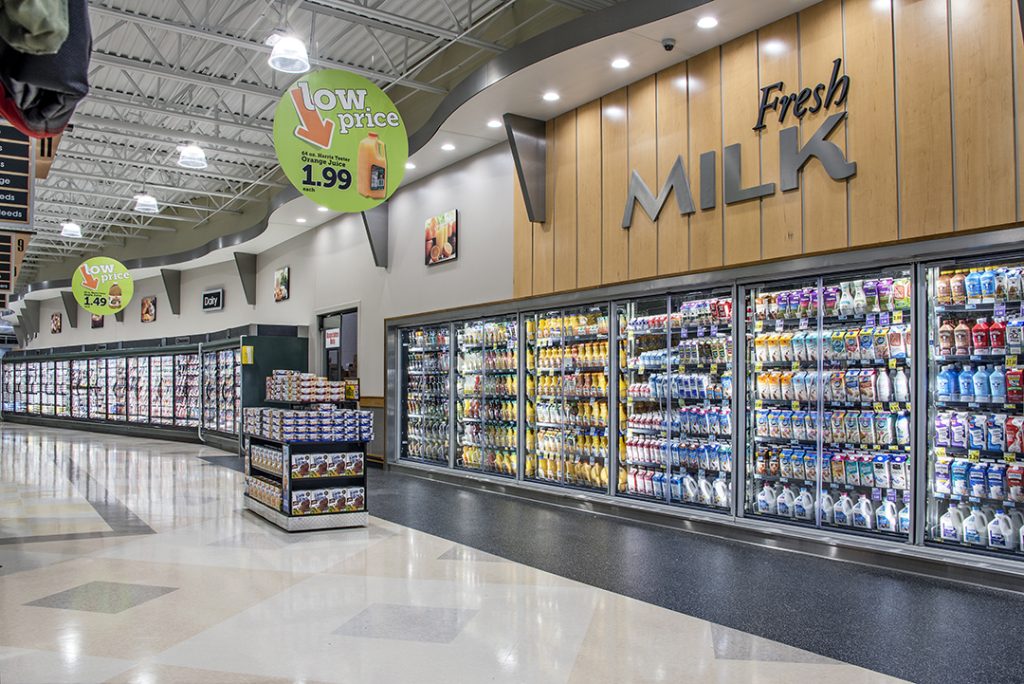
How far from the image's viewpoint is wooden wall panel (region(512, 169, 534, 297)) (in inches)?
329

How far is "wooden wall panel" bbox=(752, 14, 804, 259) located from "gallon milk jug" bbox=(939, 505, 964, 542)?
2012 millimetres

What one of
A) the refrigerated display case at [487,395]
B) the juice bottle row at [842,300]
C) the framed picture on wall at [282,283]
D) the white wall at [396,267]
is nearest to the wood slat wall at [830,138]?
the juice bottle row at [842,300]

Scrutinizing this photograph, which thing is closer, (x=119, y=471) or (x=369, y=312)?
(x=119, y=471)

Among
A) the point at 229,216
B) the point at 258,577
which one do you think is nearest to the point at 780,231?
the point at 258,577

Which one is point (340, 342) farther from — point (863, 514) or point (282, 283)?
point (863, 514)

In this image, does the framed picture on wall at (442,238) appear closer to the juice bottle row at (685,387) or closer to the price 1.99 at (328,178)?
the juice bottle row at (685,387)

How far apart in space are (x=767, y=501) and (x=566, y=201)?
3.50 m

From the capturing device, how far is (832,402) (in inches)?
228

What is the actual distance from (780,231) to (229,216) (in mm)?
15898

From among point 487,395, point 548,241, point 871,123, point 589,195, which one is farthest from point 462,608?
point 487,395

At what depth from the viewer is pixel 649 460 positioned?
23.3 ft

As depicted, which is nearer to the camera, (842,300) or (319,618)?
(319,618)

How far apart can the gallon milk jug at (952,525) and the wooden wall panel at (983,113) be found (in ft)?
6.06

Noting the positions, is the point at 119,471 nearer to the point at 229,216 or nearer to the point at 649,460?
the point at 649,460
